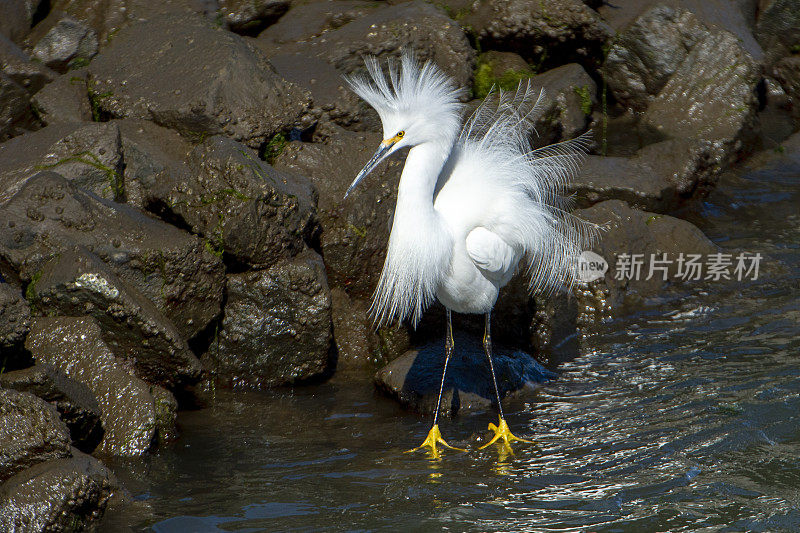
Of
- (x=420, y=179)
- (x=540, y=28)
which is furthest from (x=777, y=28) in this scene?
(x=420, y=179)

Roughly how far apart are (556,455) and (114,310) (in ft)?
8.42

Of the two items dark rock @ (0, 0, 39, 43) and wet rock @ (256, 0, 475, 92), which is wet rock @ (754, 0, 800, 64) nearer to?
wet rock @ (256, 0, 475, 92)

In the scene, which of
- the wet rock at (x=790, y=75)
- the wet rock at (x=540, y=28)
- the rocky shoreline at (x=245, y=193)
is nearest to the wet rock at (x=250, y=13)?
the rocky shoreline at (x=245, y=193)

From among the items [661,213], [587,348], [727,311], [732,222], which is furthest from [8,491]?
[732,222]

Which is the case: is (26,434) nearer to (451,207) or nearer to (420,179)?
(420,179)

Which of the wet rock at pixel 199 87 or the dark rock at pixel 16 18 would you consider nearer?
the wet rock at pixel 199 87

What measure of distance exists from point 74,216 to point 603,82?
20.3 feet

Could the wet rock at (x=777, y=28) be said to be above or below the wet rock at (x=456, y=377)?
above

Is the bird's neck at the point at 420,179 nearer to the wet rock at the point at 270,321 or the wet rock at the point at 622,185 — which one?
the wet rock at the point at 270,321

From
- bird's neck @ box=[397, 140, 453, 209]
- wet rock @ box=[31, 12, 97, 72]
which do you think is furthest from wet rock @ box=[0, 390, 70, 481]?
wet rock @ box=[31, 12, 97, 72]

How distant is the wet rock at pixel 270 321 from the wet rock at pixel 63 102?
226 cm

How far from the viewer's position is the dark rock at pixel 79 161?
221 inches

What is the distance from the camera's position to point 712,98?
8609mm

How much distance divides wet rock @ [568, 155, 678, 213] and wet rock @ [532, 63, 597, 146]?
18.4 inches
